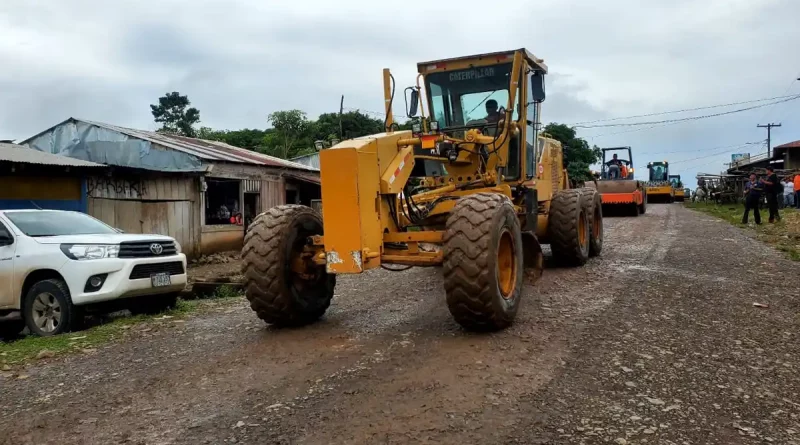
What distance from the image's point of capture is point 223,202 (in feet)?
64.1

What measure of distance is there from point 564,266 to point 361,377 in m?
5.79

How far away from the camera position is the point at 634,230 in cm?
1633

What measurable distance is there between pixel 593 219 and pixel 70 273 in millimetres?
8036

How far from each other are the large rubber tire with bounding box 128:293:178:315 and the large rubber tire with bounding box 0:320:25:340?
1475mm

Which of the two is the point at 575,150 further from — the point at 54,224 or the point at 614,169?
the point at 54,224

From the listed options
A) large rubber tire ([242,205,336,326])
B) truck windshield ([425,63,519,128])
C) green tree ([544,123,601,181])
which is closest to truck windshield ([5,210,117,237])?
large rubber tire ([242,205,336,326])

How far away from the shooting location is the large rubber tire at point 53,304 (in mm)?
7312

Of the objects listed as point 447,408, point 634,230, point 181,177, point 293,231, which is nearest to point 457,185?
point 293,231

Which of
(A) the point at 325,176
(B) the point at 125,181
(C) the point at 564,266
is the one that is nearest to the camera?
(A) the point at 325,176

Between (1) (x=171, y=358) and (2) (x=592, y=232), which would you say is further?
(2) (x=592, y=232)

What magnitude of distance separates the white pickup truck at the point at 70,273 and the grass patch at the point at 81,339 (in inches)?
11.0

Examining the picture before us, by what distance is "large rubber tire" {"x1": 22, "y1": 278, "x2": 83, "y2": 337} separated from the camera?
731 centimetres

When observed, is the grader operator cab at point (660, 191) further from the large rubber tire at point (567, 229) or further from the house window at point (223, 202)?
the large rubber tire at point (567, 229)

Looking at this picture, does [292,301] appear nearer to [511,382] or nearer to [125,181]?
[511,382]
